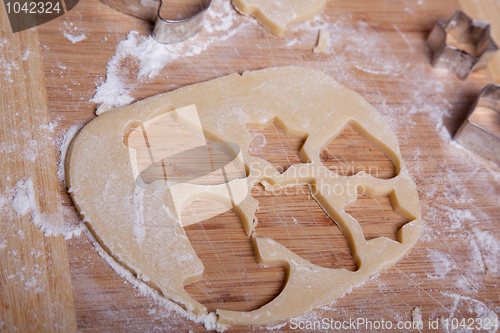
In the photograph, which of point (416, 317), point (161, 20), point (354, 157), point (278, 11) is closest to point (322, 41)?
point (278, 11)

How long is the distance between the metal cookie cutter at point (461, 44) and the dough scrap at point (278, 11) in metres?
0.48

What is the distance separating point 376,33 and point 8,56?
4.23ft

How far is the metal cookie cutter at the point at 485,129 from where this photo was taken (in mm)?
1381

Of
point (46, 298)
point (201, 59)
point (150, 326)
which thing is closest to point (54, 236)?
point (46, 298)

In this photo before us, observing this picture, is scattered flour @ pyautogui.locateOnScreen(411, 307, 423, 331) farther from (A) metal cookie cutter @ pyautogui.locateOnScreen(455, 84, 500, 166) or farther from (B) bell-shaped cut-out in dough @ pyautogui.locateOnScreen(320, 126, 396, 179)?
(A) metal cookie cutter @ pyautogui.locateOnScreen(455, 84, 500, 166)

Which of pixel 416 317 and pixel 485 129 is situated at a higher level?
pixel 485 129

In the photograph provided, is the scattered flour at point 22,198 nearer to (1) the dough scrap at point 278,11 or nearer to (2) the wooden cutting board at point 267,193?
(2) the wooden cutting board at point 267,193

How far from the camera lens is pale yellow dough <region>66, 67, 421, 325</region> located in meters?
1.08

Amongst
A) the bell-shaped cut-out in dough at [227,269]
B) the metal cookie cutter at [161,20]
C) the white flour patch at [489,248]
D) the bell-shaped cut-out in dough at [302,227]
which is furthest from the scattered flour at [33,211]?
the white flour patch at [489,248]

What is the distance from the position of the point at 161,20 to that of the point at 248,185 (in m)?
0.60

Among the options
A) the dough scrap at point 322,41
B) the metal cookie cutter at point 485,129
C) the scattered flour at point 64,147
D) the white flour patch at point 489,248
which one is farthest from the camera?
the dough scrap at point 322,41

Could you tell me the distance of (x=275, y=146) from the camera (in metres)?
1.31

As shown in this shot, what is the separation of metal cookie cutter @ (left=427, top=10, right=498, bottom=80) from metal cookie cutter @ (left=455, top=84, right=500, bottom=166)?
0.40ft

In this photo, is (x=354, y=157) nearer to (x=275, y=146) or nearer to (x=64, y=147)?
(x=275, y=146)
